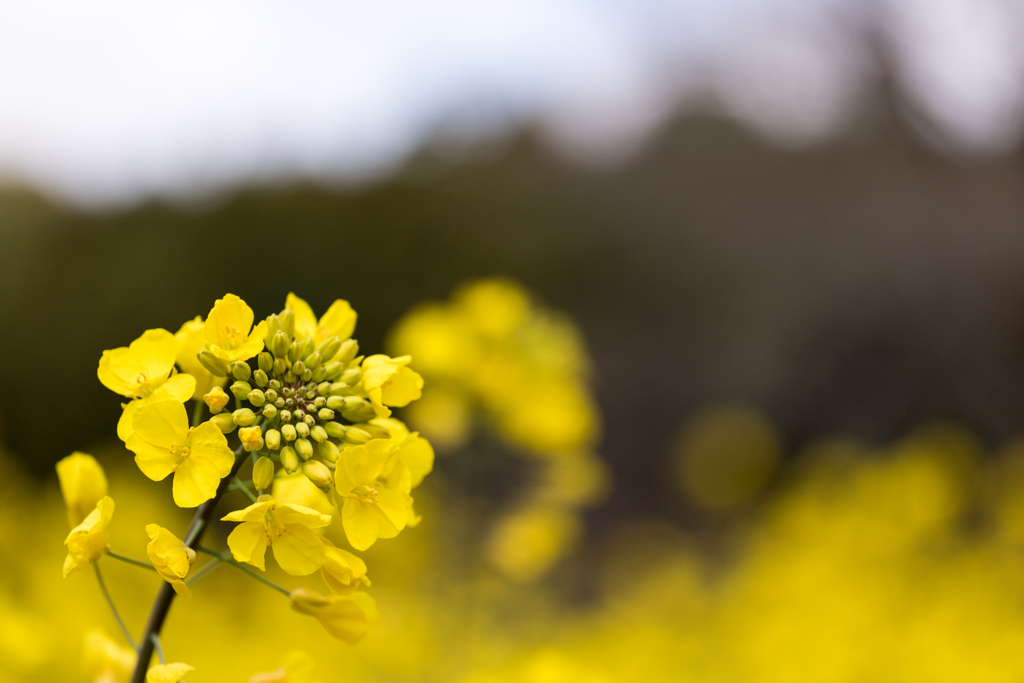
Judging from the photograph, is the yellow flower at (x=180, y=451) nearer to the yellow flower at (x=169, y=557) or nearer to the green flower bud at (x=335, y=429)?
the yellow flower at (x=169, y=557)

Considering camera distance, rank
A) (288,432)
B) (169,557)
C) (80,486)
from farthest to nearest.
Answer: (80,486)
(288,432)
(169,557)

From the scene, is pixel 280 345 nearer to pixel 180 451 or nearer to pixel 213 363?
pixel 213 363

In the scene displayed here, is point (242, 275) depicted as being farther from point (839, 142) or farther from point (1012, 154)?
point (1012, 154)

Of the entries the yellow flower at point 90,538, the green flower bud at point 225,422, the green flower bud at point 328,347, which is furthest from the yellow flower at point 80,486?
the green flower bud at point 328,347

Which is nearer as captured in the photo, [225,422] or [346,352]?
[225,422]

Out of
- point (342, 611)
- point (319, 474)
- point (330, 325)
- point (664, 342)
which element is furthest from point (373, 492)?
point (664, 342)

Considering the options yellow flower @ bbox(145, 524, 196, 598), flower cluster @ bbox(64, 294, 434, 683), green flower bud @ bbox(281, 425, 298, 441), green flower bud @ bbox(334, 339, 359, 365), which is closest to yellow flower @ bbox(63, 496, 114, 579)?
flower cluster @ bbox(64, 294, 434, 683)
